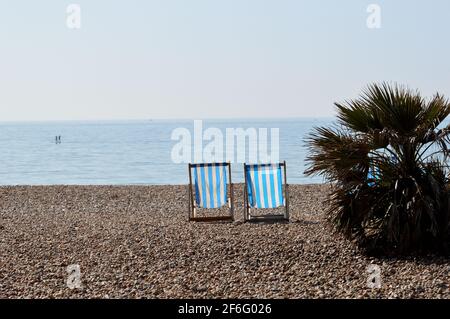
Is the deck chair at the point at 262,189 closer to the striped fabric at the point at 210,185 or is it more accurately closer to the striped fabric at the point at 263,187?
the striped fabric at the point at 263,187

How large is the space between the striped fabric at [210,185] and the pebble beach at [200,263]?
49cm

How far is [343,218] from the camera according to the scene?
6.89 meters

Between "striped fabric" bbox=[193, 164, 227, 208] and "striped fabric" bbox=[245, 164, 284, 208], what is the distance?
1.34ft

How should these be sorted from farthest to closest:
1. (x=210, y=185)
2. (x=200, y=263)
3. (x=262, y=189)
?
(x=210, y=185)
(x=262, y=189)
(x=200, y=263)

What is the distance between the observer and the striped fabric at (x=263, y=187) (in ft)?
32.2

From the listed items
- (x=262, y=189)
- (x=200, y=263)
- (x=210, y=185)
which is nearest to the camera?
(x=200, y=263)

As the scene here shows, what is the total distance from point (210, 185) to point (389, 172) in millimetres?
3630

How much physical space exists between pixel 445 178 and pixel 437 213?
0.38 metres

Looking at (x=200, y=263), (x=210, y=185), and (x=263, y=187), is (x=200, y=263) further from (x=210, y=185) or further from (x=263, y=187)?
(x=210, y=185)

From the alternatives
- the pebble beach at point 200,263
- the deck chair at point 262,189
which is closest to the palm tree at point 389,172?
the pebble beach at point 200,263

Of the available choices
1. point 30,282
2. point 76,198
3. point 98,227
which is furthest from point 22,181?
point 30,282

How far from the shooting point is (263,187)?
9867 millimetres

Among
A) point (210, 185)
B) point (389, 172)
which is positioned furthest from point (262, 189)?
point (389, 172)
